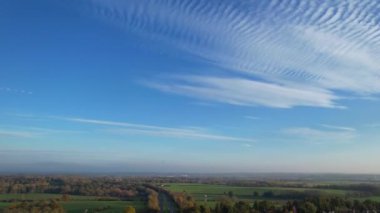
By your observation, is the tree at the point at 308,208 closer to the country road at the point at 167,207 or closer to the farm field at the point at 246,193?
the farm field at the point at 246,193

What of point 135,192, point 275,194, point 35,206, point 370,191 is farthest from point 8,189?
point 370,191

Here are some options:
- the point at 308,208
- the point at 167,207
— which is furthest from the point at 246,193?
the point at 308,208

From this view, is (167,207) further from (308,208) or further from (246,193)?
(246,193)

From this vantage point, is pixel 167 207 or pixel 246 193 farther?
pixel 246 193

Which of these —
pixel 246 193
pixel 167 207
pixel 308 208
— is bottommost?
pixel 167 207

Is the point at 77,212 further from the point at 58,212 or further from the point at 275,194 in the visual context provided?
the point at 275,194

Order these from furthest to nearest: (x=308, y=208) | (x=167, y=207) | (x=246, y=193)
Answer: (x=246, y=193) → (x=167, y=207) → (x=308, y=208)

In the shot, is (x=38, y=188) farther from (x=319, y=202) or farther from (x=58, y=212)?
(x=319, y=202)

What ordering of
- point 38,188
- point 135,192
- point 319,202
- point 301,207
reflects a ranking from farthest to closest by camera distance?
point 38,188, point 135,192, point 319,202, point 301,207

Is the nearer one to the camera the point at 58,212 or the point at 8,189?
the point at 58,212

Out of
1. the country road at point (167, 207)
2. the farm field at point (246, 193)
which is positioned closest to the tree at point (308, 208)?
the farm field at point (246, 193)

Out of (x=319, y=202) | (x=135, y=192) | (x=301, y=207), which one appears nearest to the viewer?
(x=301, y=207)
